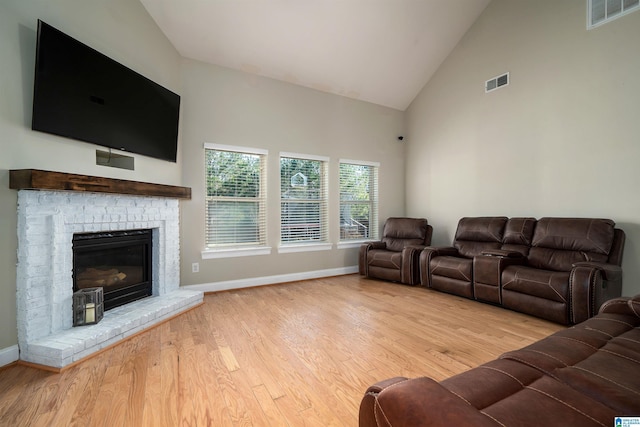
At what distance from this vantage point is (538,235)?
A: 3445mm

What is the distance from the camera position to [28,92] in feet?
7.04

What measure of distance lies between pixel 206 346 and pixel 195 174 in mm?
2356

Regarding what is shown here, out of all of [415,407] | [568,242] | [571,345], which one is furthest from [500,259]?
[415,407]

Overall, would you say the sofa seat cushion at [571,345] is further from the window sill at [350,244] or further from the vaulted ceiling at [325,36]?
the vaulted ceiling at [325,36]

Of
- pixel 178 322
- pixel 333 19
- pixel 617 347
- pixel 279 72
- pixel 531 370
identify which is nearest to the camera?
pixel 531 370

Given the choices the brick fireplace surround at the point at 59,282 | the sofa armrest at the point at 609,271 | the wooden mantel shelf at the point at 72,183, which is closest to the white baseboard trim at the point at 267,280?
the brick fireplace surround at the point at 59,282

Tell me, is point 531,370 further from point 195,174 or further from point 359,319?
point 195,174

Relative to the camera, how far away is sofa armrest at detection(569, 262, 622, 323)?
2.55 metres

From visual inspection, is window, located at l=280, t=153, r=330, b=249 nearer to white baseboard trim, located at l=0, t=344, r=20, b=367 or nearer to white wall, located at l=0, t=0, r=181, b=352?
white wall, located at l=0, t=0, r=181, b=352

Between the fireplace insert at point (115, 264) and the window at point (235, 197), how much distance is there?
0.88 meters

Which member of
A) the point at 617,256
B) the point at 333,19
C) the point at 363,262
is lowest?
the point at 363,262

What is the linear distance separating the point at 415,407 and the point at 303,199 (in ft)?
13.4

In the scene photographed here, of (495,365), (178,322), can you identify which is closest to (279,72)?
(178,322)

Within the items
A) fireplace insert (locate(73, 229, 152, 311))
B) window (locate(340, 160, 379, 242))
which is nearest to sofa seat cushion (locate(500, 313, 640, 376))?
fireplace insert (locate(73, 229, 152, 311))
